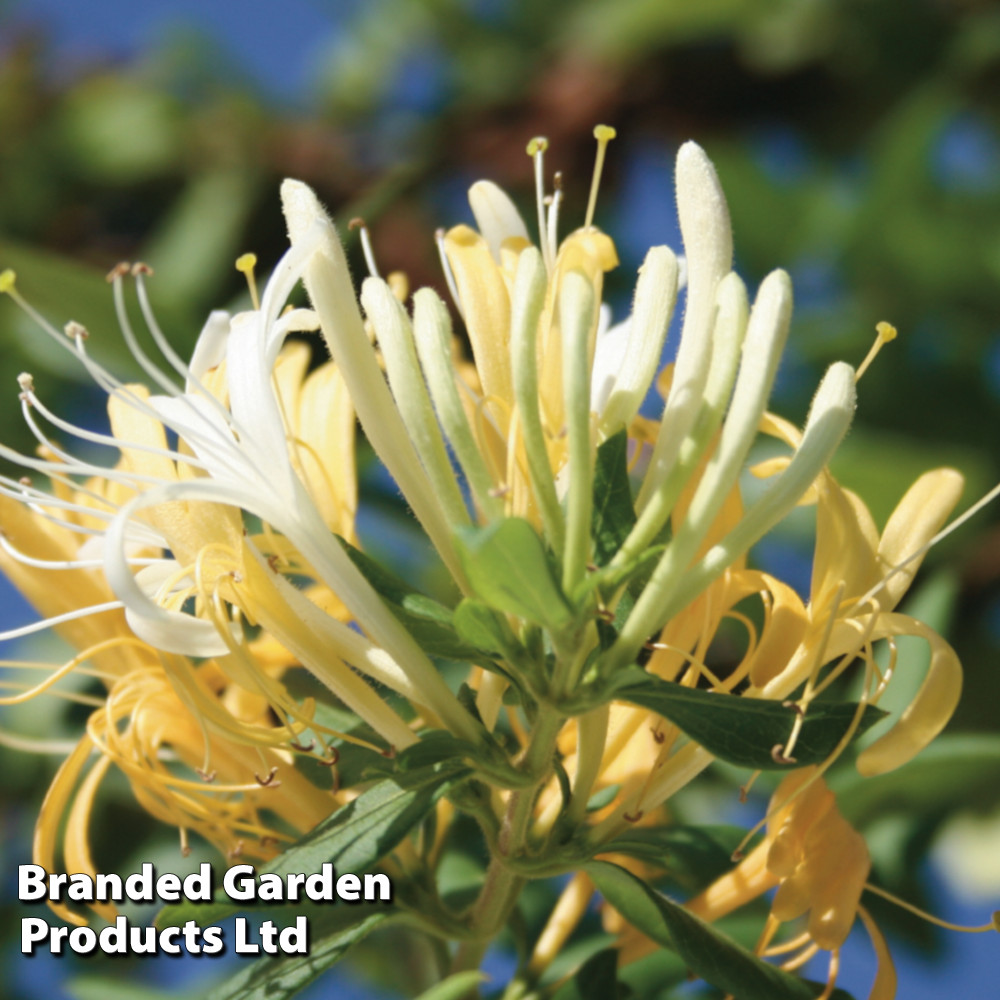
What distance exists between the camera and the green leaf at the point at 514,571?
0.60m

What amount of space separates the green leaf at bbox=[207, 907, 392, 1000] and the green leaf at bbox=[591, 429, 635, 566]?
274 millimetres

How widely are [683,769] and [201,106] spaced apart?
1.99 m

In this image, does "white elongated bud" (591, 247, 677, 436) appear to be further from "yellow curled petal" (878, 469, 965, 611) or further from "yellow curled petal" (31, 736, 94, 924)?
"yellow curled petal" (31, 736, 94, 924)

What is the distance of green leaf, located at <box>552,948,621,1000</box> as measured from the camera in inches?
36.3

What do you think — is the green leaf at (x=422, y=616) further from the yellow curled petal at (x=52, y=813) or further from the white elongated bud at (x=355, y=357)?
the yellow curled petal at (x=52, y=813)

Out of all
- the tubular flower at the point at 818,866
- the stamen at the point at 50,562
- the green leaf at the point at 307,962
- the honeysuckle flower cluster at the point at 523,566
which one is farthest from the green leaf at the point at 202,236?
the tubular flower at the point at 818,866

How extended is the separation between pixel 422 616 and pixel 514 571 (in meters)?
0.15

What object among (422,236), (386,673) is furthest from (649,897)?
(422,236)

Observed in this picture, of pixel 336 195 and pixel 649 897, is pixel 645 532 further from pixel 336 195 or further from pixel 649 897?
pixel 336 195

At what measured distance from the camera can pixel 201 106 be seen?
243 cm

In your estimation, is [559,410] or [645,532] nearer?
[645,532]

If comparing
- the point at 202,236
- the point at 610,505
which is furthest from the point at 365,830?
the point at 202,236

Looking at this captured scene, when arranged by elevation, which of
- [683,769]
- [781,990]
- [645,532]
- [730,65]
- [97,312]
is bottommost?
[781,990]

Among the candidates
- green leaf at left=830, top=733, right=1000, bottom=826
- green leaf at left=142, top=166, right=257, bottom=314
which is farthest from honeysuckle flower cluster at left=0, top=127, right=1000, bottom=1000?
green leaf at left=142, top=166, right=257, bottom=314
